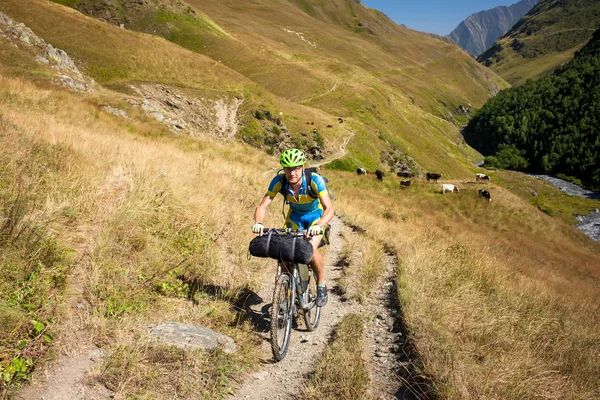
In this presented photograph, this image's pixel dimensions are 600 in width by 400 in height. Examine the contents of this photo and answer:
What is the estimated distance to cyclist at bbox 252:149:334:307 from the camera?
5145mm

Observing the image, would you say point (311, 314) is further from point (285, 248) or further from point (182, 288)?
point (182, 288)

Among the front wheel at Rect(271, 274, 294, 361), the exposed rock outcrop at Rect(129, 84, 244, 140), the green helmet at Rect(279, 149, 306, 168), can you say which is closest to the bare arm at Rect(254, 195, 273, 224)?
the green helmet at Rect(279, 149, 306, 168)

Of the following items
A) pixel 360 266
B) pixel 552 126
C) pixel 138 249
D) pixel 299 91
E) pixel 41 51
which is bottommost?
pixel 360 266

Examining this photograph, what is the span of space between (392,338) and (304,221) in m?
2.30

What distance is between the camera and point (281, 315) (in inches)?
185

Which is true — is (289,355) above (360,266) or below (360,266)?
below

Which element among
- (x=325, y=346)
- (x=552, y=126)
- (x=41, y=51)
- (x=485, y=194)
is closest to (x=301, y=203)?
(x=325, y=346)

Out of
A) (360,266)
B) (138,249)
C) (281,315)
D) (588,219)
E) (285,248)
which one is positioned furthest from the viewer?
(588,219)

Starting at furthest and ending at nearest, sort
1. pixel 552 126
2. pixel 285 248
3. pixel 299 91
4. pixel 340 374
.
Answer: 1. pixel 552 126
2. pixel 299 91
3. pixel 285 248
4. pixel 340 374

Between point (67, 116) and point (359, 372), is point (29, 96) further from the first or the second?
point (359, 372)

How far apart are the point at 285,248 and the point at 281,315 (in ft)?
3.10

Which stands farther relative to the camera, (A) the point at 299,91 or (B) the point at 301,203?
(A) the point at 299,91

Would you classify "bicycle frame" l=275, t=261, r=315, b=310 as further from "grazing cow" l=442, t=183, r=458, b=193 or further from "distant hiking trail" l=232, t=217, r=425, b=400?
"grazing cow" l=442, t=183, r=458, b=193

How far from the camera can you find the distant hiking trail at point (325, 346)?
409cm
